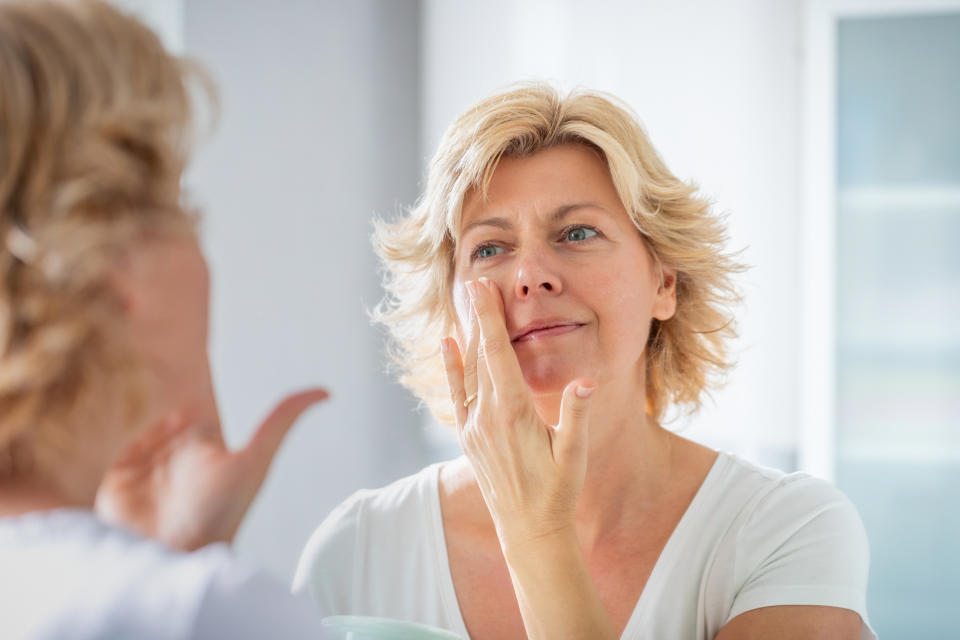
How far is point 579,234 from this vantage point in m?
1.21

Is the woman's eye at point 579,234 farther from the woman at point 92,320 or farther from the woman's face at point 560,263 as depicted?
the woman at point 92,320

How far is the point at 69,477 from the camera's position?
1.77 ft

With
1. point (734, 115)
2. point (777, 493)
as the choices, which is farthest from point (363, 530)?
point (734, 115)

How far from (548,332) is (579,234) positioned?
158 mm

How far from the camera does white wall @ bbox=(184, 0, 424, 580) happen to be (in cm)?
211

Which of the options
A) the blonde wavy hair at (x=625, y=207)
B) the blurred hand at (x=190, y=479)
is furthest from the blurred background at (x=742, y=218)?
the blurred hand at (x=190, y=479)

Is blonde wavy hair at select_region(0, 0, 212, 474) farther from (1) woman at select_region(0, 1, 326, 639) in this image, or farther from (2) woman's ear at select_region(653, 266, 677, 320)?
(2) woman's ear at select_region(653, 266, 677, 320)

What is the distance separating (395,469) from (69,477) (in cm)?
223

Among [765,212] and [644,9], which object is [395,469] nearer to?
[765,212]

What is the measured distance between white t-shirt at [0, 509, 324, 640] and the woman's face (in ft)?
2.29

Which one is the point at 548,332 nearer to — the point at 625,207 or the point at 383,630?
the point at 625,207

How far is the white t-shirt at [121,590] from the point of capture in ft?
1.48

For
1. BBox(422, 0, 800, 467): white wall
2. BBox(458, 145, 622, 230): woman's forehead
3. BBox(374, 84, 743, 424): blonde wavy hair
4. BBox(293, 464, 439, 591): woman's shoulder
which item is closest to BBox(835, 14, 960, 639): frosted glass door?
BBox(422, 0, 800, 467): white wall

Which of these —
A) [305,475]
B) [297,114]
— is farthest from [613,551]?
[297,114]
